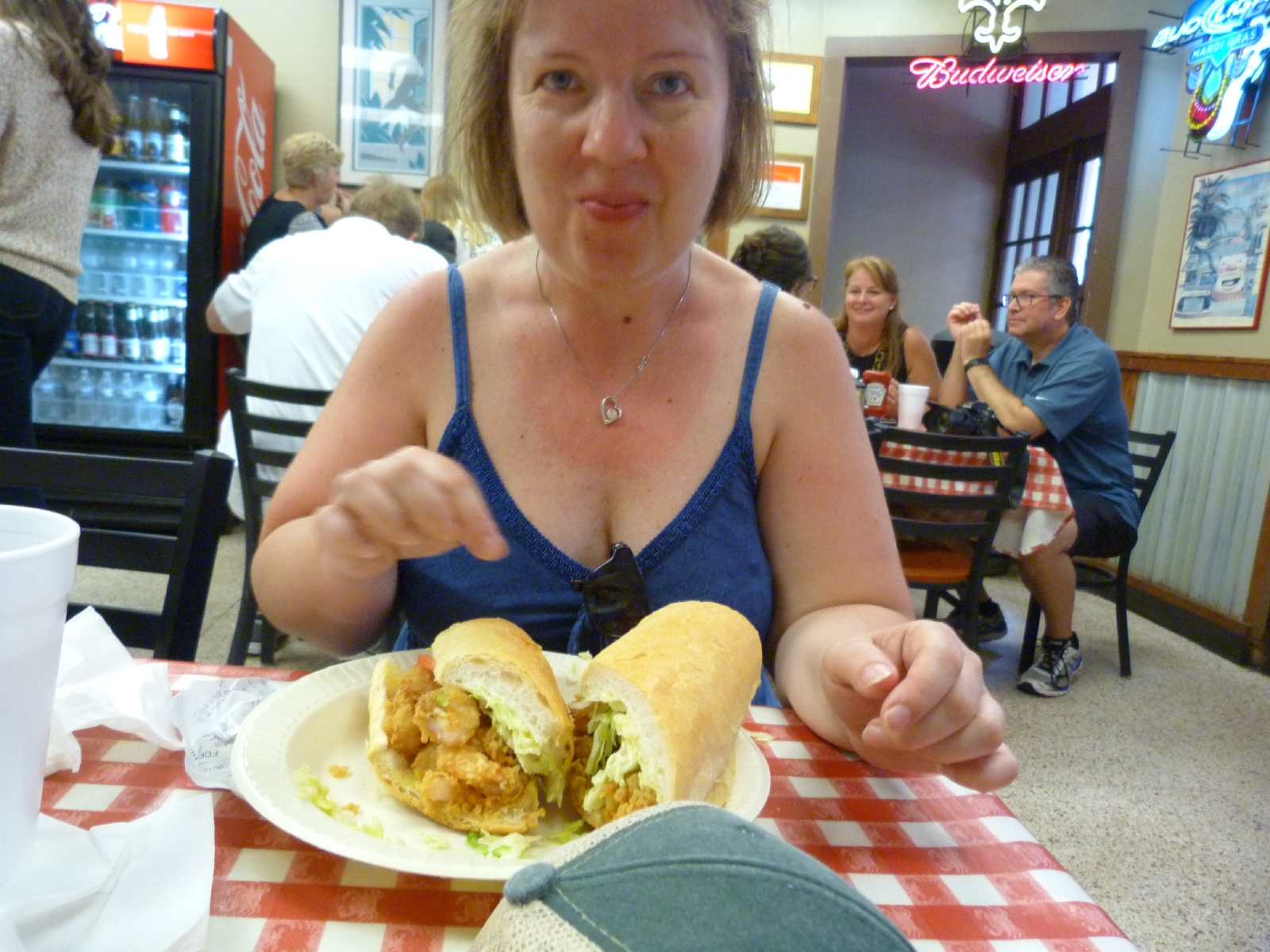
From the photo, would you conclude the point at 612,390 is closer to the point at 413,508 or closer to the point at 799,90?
the point at 413,508

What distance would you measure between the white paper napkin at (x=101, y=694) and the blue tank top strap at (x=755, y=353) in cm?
76

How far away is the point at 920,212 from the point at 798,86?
3517mm

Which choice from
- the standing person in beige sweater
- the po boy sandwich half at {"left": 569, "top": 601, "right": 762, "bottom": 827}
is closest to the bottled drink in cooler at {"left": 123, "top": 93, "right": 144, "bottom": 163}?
the standing person in beige sweater

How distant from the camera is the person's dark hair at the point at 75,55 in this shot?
7.95 feet

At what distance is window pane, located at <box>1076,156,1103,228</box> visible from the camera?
6.12 meters

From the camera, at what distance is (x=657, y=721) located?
0.69 m

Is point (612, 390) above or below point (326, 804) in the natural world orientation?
above

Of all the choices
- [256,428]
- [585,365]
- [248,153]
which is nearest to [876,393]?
[256,428]

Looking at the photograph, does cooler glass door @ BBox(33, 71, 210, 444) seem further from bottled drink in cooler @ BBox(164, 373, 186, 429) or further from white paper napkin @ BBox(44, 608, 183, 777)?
white paper napkin @ BBox(44, 608, 183, 777)

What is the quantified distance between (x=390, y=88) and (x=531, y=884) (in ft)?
18.4

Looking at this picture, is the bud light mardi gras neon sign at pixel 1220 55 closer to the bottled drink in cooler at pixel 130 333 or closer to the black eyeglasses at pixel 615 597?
the black eyeglasses at pixel 615 597

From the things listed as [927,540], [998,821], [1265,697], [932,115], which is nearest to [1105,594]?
[1265,697]

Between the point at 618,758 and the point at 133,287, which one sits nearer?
the point at 618,758

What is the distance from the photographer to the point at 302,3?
513 centimetres
